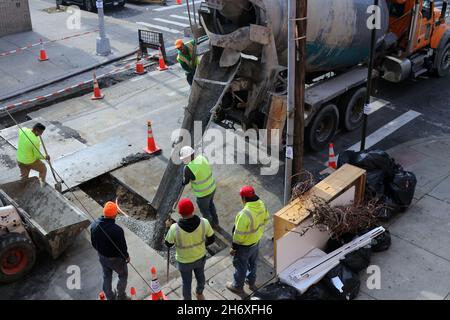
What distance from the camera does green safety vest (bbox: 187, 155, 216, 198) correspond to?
7493mm

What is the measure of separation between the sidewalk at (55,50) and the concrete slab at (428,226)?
34.2ft

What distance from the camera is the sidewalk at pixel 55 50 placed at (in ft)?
47.3

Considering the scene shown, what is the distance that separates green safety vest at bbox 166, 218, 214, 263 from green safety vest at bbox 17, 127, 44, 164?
3666 mm

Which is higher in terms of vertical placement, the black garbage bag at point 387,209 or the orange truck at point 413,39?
the orange truck at point 413,39

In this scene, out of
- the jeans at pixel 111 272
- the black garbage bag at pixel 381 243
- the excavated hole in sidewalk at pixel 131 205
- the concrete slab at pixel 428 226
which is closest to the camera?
the jeans at pixel 111 272

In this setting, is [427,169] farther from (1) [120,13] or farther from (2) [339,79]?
(1) [120,13]

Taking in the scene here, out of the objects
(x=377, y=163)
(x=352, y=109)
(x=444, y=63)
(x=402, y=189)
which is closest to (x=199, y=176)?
(x=377, y=163)

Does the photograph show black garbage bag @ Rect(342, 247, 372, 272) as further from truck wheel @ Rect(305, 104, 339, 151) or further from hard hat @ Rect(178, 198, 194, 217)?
truck wheel @ Rect(305, 104, 339, 151)

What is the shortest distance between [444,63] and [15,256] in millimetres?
11809

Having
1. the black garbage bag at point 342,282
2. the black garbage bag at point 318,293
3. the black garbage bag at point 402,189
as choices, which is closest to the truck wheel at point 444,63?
the black garbage bag at point 402,189

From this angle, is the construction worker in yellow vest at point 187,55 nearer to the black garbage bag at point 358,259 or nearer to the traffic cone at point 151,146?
the traffic cone at point 151,146

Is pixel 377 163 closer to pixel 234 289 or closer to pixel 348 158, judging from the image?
pixel 348 158

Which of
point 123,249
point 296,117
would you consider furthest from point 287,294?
point 296,117

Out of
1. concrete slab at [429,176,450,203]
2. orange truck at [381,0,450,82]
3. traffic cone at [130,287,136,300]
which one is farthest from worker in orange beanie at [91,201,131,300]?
orange truck at [381,0,450,82]
